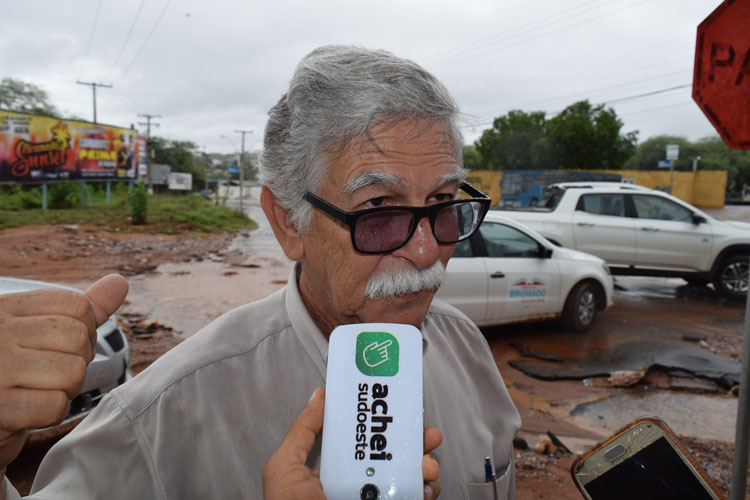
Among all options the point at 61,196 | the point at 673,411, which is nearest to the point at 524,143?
the point at 61,196

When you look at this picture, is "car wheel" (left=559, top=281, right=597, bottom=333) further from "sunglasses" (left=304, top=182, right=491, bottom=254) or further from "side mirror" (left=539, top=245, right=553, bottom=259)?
"sunglasses" (left=304, top=182, right=491, bottom=254)

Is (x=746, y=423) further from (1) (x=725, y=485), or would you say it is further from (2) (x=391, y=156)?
(2) (x=391, y=156)

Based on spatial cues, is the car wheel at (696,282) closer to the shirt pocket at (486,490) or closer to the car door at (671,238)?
the car door at (671,238)

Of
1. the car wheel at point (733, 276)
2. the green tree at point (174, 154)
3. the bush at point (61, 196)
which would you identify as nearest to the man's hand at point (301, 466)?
the car wheel at point (733, 276)

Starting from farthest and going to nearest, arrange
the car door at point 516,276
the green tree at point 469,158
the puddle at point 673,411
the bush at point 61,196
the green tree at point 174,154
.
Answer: the green tree at point 174,154 → the bush at point 61,196 → the car door at point 516,276 → the puddle at point 673,411 → the green tree at point 469,158

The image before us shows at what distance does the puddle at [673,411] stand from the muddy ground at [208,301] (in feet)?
0.51

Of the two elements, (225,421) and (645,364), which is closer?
(225,421)

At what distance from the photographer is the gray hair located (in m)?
1.29

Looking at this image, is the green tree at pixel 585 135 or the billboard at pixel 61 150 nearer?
the billboard at pixel 61 150

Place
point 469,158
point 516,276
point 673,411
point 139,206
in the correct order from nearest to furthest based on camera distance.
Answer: point 469,158 → point 673,411 → point 516,276 → point 139,206

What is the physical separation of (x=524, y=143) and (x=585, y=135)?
4.42m

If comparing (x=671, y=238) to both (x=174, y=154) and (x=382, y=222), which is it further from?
(x=174, y=154)

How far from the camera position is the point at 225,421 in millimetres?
1201

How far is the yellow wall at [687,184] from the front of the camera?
30.8 meters
